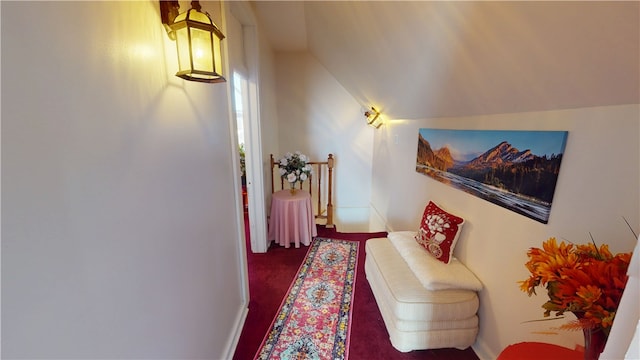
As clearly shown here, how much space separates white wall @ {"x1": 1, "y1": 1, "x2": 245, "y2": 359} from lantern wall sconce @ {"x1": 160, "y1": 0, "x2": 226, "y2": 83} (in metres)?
0.06

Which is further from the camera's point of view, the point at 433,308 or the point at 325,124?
the point at 325,124

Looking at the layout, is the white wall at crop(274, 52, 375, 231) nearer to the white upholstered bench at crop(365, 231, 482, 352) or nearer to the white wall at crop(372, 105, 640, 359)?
the white wall at crop(372, 105, 640, 359)

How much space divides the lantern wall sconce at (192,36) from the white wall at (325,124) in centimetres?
285

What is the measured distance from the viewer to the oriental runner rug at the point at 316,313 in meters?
1.62

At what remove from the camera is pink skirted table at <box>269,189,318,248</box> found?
288 cm

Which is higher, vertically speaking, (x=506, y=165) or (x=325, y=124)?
(x=325, y=124)

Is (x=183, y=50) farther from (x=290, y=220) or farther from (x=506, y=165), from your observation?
(x=290, y=220)

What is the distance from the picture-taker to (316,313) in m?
1.94

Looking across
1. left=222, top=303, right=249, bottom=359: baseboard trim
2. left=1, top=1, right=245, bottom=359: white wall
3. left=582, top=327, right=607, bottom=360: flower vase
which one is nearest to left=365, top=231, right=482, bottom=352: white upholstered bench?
left=582, top=327, right=607, bottom=360: flower vase

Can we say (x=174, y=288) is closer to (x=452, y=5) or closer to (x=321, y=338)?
(x=321, y=338)

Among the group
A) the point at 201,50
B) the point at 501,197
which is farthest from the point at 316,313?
the point at 201,50

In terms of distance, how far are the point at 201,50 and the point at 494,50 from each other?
122 centimetres

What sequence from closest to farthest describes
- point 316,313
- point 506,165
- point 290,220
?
1. point 506,165
2. point 316,313
3. point 290,220

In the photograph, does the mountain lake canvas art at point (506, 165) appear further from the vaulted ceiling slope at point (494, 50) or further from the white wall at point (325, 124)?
the white wall at point (325, 124)
